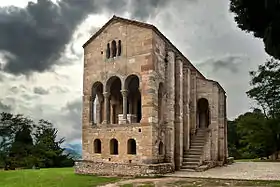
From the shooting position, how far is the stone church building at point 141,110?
886 inches

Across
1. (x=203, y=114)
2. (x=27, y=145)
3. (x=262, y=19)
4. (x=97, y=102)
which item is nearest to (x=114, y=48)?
(x=97, y=102)

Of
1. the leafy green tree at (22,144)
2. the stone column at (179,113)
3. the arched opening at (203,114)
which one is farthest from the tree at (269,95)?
the leafy green tree at (22,144)

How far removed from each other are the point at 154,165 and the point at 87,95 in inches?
299

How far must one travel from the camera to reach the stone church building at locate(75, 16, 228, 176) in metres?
22.5

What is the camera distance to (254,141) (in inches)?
1615

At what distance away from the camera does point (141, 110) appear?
23.3 meters

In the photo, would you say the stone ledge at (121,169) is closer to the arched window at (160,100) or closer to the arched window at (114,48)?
the arched window at (160,100)

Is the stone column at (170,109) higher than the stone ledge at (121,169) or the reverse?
higher

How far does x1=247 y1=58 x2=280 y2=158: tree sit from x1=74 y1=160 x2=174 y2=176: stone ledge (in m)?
19.3

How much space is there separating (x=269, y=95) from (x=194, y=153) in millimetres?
16226

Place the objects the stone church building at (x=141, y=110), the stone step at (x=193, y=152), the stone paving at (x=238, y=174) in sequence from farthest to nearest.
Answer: the stone step at (x=193, y=152), the stone church building at (x=141, y=110), the stone paving at (x=238, y=174)

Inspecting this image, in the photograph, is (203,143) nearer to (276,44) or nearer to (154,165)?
(154,165)

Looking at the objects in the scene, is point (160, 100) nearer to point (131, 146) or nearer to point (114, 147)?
point (131, 146)

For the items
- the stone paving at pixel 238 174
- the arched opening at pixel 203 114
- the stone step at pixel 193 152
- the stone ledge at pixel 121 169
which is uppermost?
the arched opening at pixel 203 114
